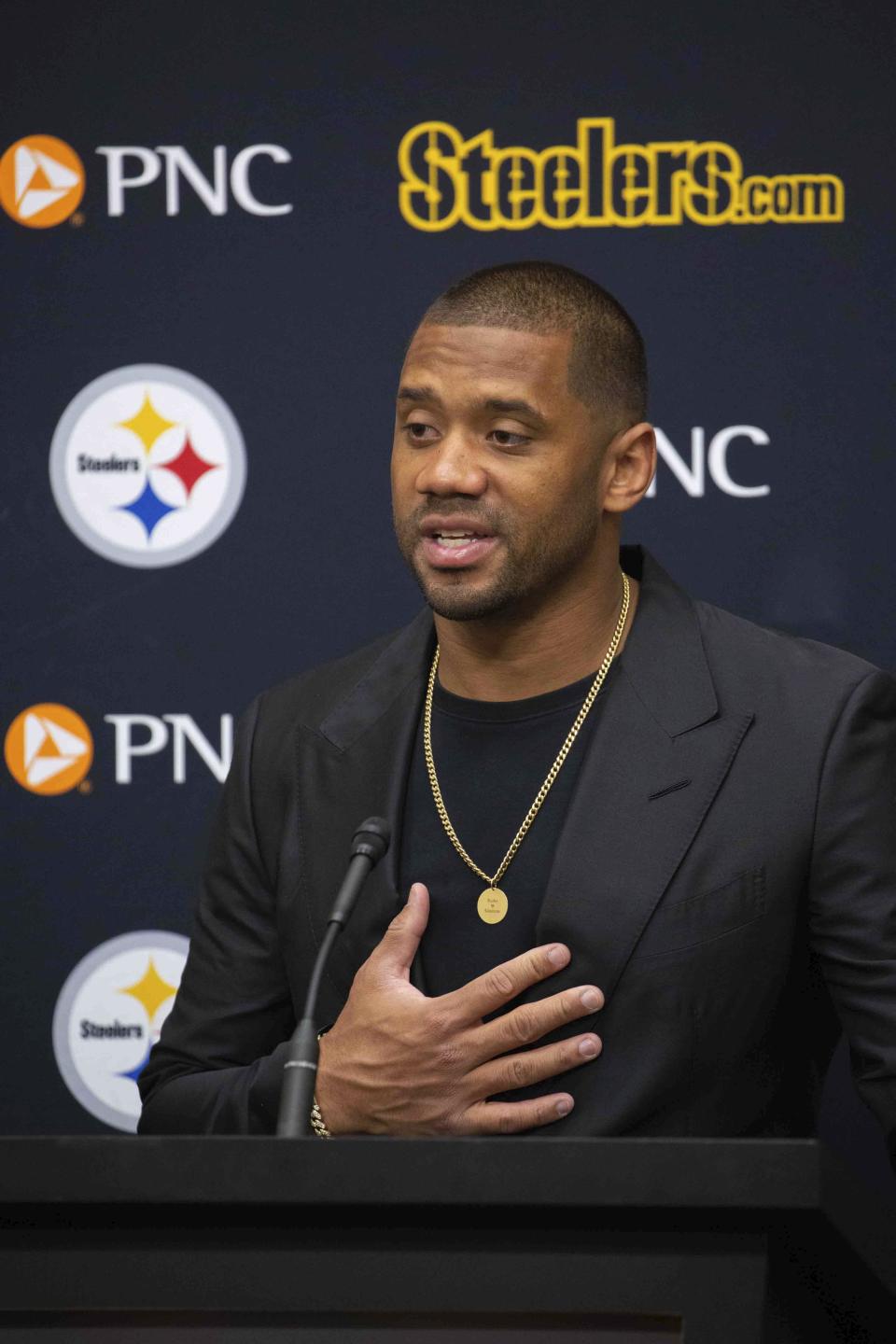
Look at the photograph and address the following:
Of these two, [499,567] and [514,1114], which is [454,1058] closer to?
[514,1114]

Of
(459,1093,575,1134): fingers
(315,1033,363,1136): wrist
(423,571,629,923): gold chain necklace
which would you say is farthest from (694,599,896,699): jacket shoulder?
(315,1033,363,1136): wrist

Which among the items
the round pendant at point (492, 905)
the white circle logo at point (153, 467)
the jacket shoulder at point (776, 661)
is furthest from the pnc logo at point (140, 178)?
the round pendant at point (492, 905)

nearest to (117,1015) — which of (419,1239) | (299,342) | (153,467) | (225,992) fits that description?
(225,992)

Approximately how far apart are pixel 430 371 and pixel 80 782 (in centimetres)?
108

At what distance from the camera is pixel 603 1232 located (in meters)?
1.12

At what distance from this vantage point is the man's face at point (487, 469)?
204cm

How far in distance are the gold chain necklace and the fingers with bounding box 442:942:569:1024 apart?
15 centimetres

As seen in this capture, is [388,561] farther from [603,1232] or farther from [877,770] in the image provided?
[603,1232]

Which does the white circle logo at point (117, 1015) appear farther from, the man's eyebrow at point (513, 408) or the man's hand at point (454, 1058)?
the man's eyebrow at point (513, 408)

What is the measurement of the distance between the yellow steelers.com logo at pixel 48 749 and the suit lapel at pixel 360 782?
0.69 m

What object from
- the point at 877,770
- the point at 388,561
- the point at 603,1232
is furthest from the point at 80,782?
the point at 603,1232

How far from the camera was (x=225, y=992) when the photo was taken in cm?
218

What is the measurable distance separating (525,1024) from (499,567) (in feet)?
1.69

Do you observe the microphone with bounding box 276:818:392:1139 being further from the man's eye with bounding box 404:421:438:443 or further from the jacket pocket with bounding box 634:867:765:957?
the man's eye with bounding box 404:421:438:443
